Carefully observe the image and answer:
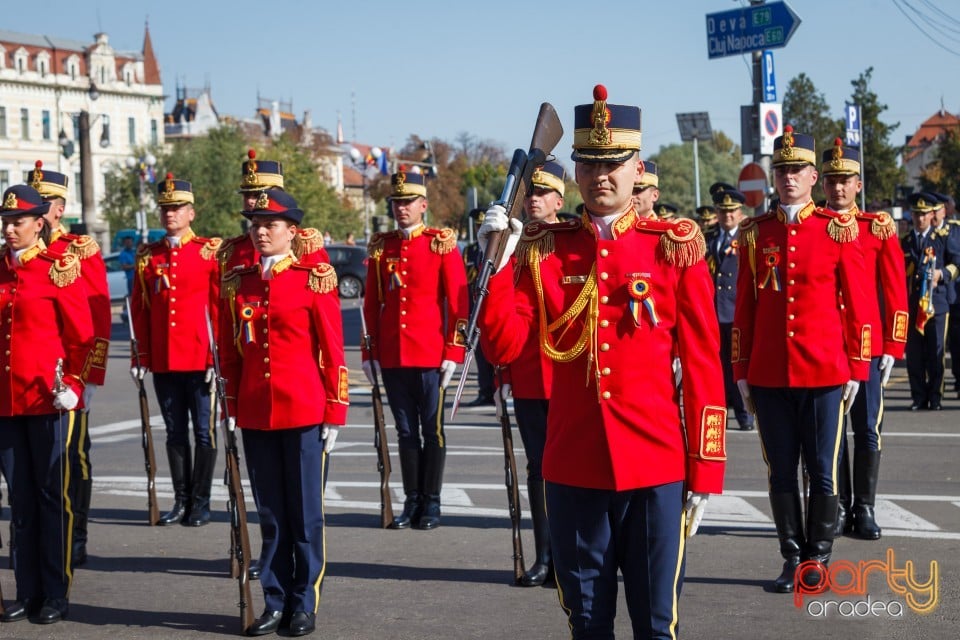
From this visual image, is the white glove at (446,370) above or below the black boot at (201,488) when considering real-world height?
above

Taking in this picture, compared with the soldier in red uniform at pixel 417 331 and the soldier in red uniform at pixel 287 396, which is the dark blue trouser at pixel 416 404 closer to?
the soldier in red uniform at pixel 417 331

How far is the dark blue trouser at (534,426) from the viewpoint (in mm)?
8281

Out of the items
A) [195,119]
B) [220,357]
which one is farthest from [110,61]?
[220,357]

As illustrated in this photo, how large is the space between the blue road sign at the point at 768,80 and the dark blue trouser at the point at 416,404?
39.9 ft

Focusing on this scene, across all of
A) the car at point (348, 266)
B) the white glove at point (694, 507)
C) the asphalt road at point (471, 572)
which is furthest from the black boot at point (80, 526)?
the car at point (348, 266)

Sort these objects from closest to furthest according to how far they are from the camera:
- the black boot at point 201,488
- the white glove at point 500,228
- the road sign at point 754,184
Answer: the white glove at point 500,228, the black boot at point 201,488, the road sign at point 754,184

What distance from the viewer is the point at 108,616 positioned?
25.7 ft

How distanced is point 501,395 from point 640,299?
319cm

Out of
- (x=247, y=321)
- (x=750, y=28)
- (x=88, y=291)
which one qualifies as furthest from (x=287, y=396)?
(x=750, y=28)

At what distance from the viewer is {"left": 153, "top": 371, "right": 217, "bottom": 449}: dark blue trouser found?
10570mm

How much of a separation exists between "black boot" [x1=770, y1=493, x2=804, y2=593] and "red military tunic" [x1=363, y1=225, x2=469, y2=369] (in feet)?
9.37

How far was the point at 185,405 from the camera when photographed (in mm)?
10680

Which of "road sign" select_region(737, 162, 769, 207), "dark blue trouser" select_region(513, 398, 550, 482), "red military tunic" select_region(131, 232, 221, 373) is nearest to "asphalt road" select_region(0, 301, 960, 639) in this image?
"dark blue trouser" select_region(513, 398, 550, 482)

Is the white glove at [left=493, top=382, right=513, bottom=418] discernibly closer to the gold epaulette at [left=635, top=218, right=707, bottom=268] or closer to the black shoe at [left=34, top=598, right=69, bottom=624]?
the black shoe at [left=34, top=598, right=69, bottom=624]
